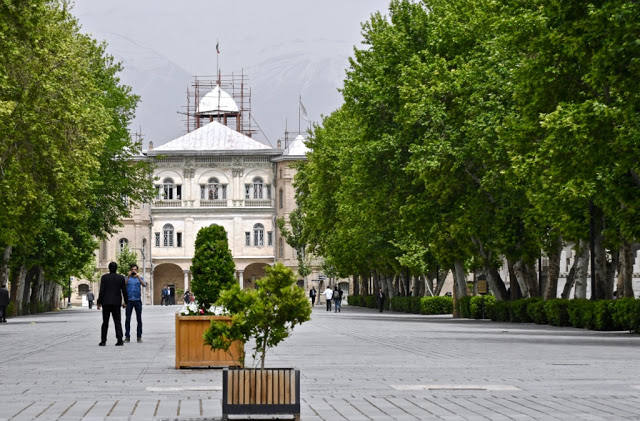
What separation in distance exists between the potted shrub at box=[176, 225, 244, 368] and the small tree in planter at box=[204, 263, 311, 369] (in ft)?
16.7

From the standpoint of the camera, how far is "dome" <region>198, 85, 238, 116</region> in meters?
140

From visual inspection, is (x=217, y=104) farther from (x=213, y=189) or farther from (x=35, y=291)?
(x=35, y=291)

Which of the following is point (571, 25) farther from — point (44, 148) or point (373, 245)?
point (373, 245)

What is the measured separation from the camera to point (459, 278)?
56438 millimetres

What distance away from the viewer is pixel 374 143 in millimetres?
49531

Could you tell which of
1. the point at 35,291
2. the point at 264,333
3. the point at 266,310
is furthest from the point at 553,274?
the point at 35,291

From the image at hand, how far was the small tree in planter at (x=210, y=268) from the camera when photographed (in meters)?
21.2

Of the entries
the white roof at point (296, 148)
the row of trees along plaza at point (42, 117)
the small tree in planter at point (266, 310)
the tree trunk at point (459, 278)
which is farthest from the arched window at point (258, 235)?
the small tree in planter at point (266, 310)

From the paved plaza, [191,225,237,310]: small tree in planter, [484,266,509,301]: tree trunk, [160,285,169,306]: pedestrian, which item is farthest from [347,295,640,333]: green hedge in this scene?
[160,285,169,306]: pedestrian

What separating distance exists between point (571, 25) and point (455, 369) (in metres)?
12.7

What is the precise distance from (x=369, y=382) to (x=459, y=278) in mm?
40880

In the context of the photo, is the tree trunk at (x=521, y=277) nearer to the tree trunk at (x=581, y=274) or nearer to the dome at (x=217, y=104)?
the tree trunk at (x=581, y=274)

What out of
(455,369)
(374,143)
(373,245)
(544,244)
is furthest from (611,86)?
(373,245)

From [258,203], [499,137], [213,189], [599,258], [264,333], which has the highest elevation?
[213,189]
